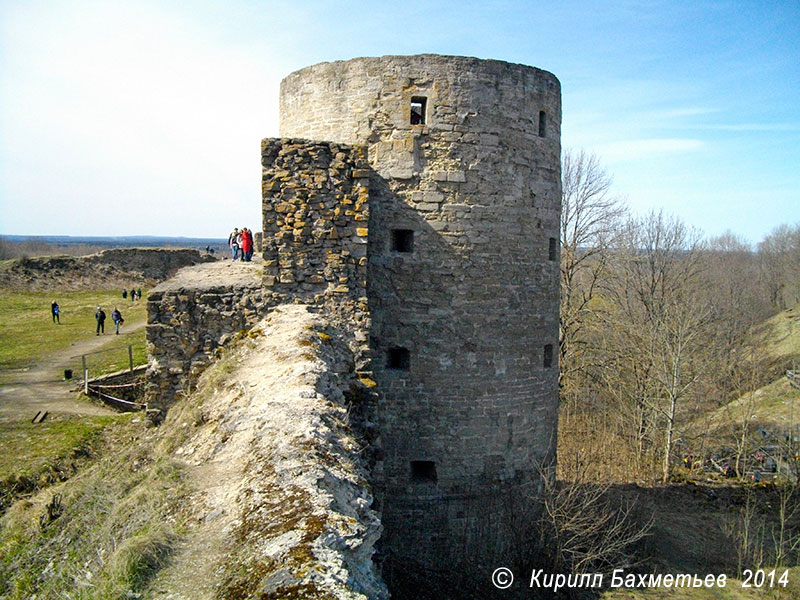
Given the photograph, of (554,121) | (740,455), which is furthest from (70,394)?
(740,455)

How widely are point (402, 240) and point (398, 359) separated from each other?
2.03 m

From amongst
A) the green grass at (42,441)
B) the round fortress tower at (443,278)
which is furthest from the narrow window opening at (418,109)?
the green grass at (42,441)

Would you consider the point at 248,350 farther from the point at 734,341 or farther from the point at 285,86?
the point at 734,341

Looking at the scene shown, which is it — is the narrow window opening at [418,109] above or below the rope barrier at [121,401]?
above

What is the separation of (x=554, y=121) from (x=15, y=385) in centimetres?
1663

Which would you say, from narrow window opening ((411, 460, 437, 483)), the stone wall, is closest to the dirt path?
the stone wall

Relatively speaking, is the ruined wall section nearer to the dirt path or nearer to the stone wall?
the stone wall

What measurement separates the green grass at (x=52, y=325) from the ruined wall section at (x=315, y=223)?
1286cm

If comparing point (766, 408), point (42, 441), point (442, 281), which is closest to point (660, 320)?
point (766, 408)

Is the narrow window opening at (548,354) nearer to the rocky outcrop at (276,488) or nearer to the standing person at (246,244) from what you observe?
the rocky outcrop at (276,488)

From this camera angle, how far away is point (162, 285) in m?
9.37

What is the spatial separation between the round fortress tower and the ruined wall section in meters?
0.77

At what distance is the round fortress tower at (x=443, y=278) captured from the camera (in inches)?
375

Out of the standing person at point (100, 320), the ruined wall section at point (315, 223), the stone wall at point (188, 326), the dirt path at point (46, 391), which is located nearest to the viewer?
the ruined wall section at point (315, 223)
